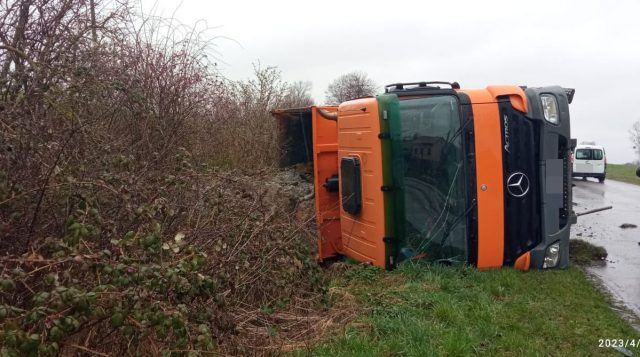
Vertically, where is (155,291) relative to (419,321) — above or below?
above

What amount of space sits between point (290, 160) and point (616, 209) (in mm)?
9674

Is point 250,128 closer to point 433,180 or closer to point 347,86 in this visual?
point 433,180

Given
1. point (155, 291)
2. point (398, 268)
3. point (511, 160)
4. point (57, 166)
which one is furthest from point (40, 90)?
point (511, 160)

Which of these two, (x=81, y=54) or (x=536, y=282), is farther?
(x=536, y=282)

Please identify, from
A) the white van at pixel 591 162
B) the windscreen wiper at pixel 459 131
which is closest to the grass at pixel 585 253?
the windscreen wiper at pixel 459 131

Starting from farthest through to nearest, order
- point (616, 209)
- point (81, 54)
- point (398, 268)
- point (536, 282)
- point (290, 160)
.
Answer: point (616, 209)
point (290, 160)
point (398, 268)
point (536, 282)
point (81, 54)

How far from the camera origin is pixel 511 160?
19.6 ft

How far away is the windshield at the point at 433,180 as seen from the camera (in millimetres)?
6008

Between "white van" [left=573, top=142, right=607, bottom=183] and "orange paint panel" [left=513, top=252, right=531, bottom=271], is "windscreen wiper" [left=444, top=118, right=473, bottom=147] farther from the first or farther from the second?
"white van" [left=573, top=142, right=607, bottom=183]

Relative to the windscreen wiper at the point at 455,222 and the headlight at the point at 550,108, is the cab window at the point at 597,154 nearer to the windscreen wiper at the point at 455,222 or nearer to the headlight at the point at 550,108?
the headlight at the point at 550,108

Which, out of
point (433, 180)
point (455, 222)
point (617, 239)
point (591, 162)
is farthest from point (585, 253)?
point (591, 162)

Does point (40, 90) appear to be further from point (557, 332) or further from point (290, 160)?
point (290, 160)

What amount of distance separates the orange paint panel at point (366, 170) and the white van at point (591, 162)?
23940mm

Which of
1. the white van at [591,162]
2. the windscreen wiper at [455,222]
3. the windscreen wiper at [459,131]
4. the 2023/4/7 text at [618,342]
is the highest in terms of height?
the windscreen wiper at [459,131]
